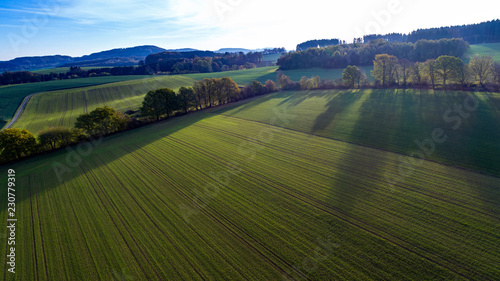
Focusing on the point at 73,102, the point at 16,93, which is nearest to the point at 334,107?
the point at 73,102

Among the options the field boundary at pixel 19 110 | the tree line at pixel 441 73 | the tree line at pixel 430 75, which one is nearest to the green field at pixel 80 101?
the field boundary at pixel 19 110

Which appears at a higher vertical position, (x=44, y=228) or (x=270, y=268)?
(x=44, y=228)

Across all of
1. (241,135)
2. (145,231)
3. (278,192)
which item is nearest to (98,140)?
(241,135)

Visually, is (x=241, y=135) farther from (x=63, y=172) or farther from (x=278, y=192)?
(x=63, y=172)

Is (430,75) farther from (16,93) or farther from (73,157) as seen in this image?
(16,93)

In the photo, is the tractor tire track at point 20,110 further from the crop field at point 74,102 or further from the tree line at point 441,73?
the tree line at point 441,73

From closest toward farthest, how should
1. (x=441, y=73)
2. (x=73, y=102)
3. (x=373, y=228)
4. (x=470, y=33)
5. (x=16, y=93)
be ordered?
1. (x=373, y=228)
2. (x=441, y=73)
3. (x=73, y=102)
4. (x=16, y=93)
5. (x=470, y=33)
